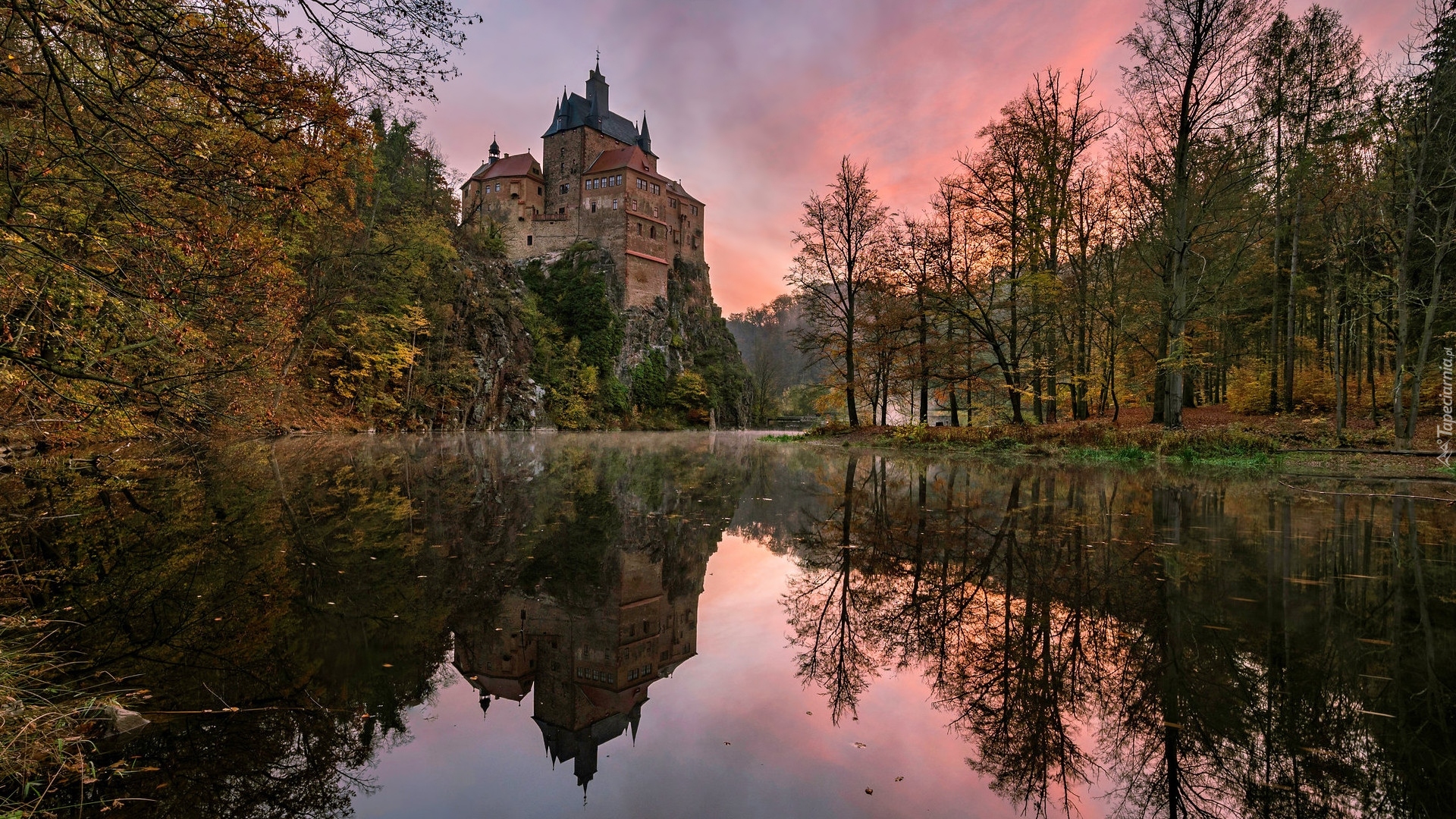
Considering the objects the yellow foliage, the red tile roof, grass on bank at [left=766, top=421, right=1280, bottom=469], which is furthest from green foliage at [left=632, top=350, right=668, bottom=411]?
the yellow foliage

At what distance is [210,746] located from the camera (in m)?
2.50

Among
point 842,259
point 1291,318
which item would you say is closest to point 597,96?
point 842,259

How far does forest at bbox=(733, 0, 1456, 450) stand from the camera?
14734mm

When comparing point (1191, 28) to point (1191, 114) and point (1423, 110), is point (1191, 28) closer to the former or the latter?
point (1191, 114)

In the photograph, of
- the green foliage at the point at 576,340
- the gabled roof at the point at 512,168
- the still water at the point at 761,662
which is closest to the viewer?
the still water at the point at 761,662

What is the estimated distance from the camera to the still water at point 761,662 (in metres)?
2.45

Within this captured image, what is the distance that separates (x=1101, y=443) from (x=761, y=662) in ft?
53.3

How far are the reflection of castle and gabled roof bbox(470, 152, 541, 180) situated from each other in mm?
64882

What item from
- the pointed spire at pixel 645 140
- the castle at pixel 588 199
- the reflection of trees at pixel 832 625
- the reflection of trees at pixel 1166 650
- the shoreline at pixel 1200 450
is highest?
the pointed spire at pixel 645 140

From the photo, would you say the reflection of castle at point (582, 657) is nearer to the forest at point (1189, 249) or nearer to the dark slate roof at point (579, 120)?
the forest at point (1189, 249)

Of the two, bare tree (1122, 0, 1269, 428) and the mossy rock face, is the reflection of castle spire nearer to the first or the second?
bare tree (1122, 0, 1269, 428)

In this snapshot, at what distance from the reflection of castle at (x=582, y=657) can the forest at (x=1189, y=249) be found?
1685 centimetres

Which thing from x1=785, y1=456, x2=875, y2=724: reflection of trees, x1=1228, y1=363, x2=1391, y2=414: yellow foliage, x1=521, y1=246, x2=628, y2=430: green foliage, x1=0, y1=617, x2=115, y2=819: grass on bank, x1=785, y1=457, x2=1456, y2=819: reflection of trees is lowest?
x1=785, y1=456, x2=875, y2=724: reflection of trees

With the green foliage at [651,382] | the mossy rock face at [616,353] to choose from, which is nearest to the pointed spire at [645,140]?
the mossy rock face at [616,353]
